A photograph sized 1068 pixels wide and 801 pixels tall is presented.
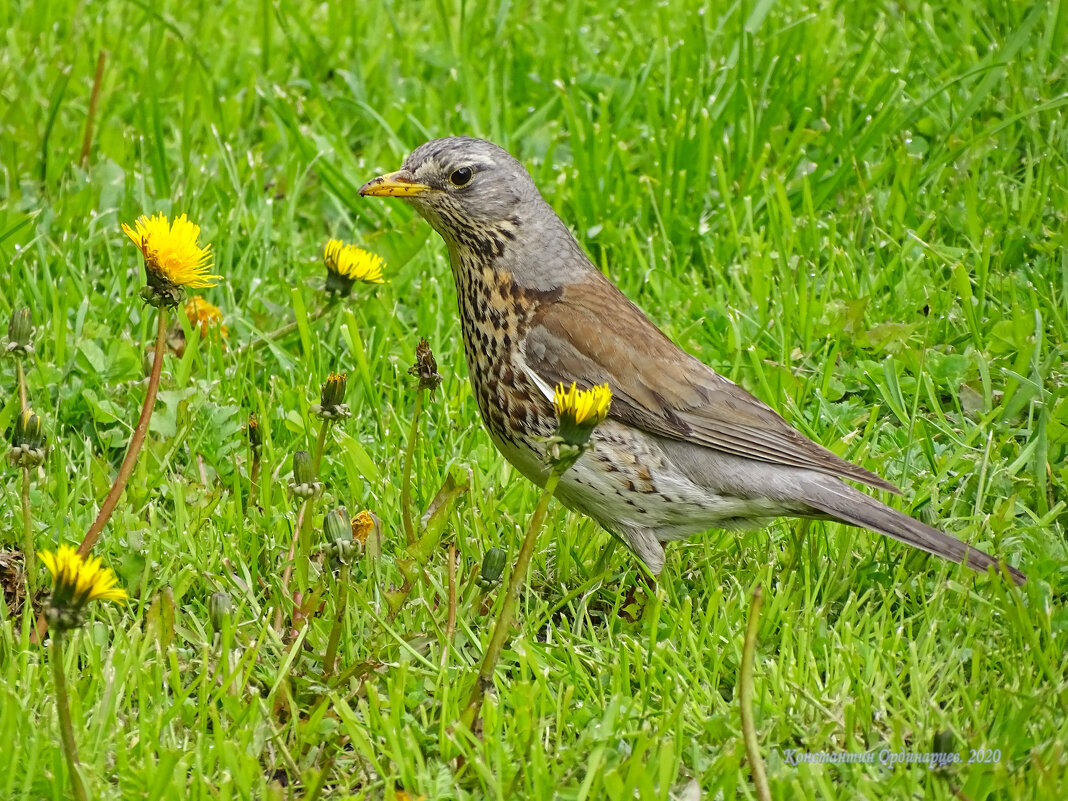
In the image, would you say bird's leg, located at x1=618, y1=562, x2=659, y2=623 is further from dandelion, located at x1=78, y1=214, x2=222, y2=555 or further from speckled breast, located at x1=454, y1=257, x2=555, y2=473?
dandelion, located at x1=78, y1=214, x2=222, y2=555

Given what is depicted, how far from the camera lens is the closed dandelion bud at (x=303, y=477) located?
342 cm

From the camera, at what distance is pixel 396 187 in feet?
14.0

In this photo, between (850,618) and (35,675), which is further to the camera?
(850,618)

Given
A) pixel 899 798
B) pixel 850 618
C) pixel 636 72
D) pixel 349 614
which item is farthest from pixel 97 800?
pixel 636 72

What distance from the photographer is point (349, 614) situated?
3777mm

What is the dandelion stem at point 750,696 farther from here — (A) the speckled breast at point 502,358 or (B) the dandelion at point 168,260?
(B) the dandelion at point 168,260

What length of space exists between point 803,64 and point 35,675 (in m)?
4.43

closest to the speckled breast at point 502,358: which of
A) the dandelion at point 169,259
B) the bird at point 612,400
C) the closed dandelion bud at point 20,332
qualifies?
the bird at point 612,400

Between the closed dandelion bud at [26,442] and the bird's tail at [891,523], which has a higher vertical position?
the closed dandelion bud at [26,442]

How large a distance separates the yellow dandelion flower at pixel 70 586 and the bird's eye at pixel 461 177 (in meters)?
1.99

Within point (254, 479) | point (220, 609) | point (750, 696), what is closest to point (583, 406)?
point (750, 696)

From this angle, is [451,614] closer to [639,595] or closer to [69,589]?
[639,595]

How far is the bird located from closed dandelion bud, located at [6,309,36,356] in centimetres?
117

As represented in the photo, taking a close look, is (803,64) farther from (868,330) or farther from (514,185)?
(514,185)
